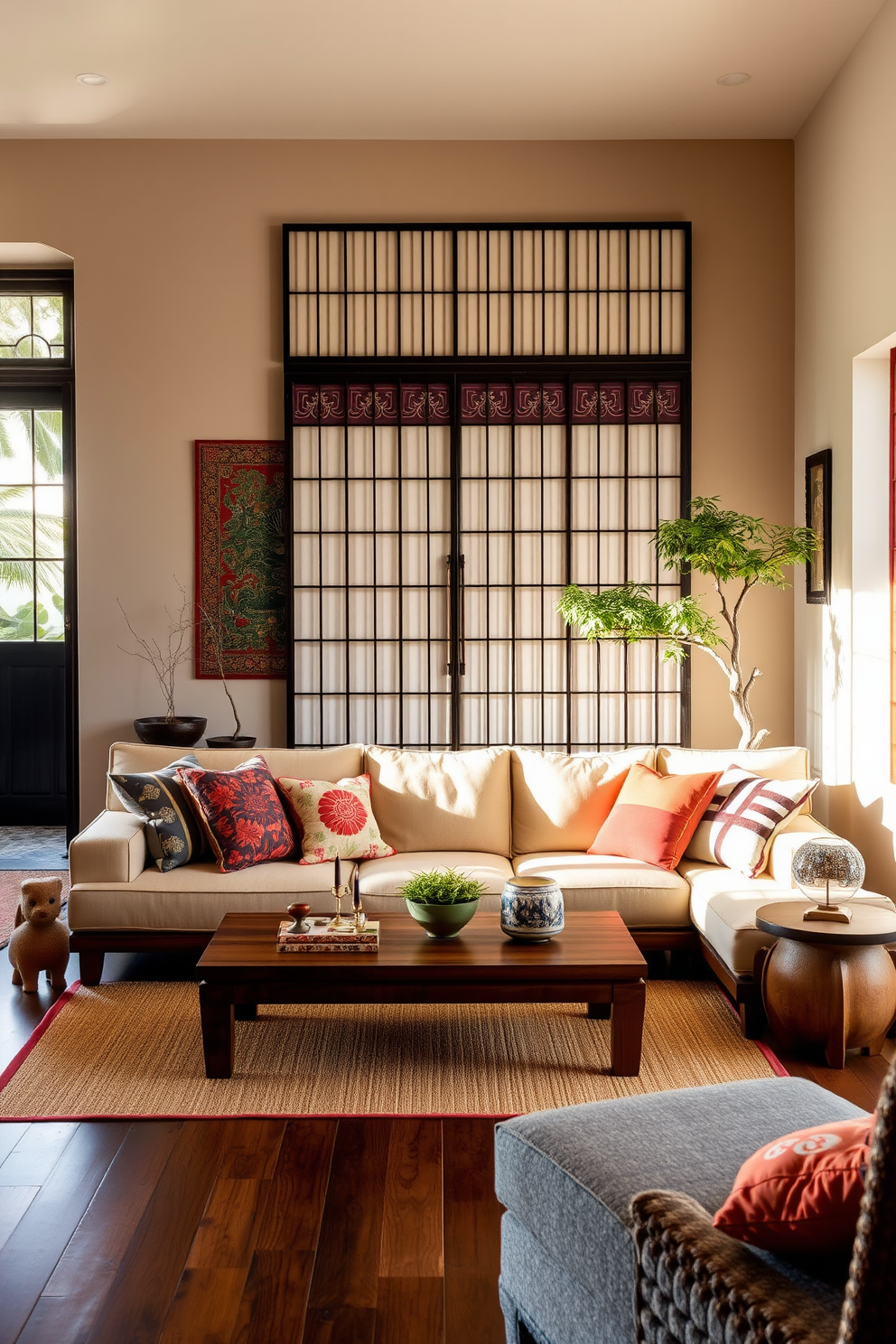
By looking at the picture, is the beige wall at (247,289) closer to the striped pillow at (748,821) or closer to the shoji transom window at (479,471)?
the shoji transom window at (479,471)

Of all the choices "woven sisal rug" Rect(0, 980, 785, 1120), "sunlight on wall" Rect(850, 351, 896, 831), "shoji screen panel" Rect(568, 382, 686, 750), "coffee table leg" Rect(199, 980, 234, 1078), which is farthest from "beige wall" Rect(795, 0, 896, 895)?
"coffee table leg" Rect(199, 980, 234, 1078)

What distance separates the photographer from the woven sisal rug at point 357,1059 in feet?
9.52

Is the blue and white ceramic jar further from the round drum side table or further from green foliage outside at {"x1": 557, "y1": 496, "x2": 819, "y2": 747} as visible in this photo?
green foliage outside at {"x1": 557, "y1": 496, "x2": 819, "y2": 747}

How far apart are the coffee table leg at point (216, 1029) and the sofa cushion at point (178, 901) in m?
0.67

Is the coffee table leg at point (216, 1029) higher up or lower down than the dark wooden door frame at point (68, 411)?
lower down

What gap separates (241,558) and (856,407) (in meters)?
2.89

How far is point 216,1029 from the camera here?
3.04 metres

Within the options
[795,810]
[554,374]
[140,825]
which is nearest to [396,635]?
[554,374]

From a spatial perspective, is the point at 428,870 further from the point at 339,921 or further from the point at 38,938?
the point at 38,938

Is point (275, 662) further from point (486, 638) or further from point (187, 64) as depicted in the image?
point (187, 64)

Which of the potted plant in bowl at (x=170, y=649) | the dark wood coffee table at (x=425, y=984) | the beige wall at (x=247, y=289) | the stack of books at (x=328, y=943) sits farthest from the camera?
the potted plant in bowl at (x=170, y=649)

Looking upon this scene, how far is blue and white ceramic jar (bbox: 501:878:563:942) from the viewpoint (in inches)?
126

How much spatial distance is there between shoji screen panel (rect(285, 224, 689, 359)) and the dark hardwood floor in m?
3.73

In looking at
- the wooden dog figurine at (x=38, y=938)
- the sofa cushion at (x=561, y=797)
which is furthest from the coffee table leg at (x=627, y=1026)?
the wooden dog figurine at (x=38, y=938)
